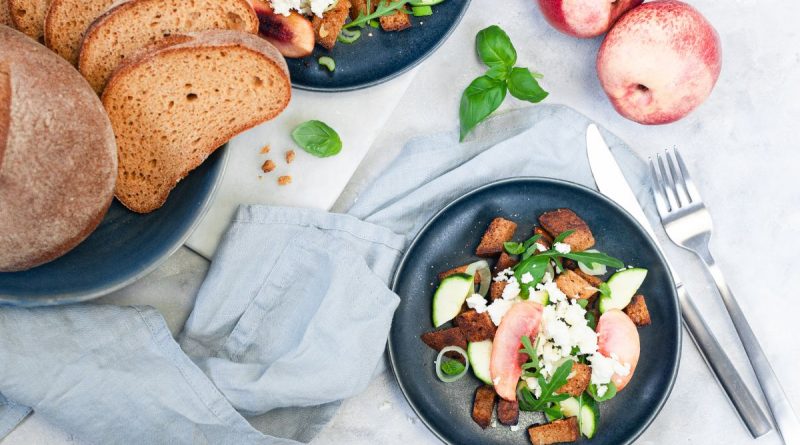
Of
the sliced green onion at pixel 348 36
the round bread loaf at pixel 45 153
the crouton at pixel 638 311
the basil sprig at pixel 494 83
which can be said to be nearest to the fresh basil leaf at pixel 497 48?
the basil sprig at pixel 494 83

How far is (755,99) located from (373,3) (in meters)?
1.14

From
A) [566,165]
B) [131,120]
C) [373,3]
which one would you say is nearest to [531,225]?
[566,165]

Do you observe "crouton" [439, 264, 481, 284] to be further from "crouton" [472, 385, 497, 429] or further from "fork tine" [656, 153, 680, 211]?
"fork tine" [656, 153, 680, 211]

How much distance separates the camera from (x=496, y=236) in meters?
1.97

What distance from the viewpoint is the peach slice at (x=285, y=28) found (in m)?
1.84

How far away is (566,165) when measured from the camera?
210 cm

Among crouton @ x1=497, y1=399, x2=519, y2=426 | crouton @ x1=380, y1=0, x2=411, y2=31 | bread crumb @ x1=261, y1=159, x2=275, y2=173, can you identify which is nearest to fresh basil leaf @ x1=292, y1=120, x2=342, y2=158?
bread crumb @ x1=261, y1=159, x2=275, y2=173

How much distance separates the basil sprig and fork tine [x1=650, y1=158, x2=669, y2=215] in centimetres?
41

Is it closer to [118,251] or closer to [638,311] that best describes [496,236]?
[638,311]

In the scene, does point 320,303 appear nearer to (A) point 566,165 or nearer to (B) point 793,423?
(A) point 566,165

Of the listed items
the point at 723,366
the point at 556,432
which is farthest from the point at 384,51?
the point at 723,366

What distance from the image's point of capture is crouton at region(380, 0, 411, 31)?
76.5 inches

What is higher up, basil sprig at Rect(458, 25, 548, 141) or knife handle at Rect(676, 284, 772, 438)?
basil sprig at Rect(458, 25, 548, 141)

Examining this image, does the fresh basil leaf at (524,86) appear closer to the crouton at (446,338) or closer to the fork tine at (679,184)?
the fork tine at (679,184)
